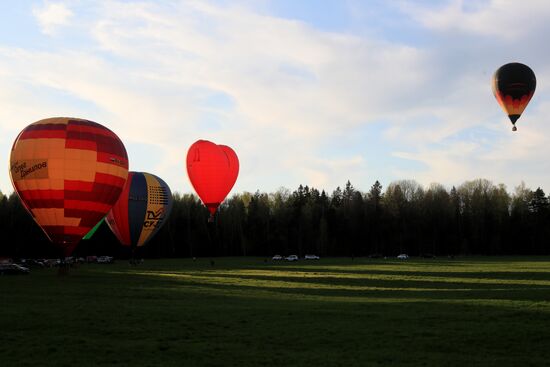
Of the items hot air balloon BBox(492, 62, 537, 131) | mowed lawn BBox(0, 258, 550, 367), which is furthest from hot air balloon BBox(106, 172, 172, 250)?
hot air balloon BBox(492, 62, 537, 131)

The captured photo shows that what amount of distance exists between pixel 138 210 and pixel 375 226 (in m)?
82.5

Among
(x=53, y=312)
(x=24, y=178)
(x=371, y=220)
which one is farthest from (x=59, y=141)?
(x=371, y=220)

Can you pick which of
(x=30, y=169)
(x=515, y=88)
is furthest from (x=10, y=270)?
(x=515, y=88)

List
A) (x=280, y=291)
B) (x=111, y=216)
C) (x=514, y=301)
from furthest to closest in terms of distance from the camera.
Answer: (x=111, y=216)
(x=280, y=291)
(x=514, y=301)

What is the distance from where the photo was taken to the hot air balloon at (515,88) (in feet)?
136

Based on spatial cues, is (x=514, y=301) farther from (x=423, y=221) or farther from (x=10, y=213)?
(x=423, y=221)

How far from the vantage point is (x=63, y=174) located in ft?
122

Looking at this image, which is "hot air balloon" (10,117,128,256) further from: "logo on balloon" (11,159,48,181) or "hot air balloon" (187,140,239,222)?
"hot air balloon" (187,140,239,222)

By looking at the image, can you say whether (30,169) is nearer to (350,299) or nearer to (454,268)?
(350,299)

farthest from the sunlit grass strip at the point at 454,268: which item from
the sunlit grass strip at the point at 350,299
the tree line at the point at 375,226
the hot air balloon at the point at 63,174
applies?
the tree line at the point at 375,226

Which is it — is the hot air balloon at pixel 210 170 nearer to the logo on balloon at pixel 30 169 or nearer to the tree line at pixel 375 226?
the logo on balloon at pixel 30 169

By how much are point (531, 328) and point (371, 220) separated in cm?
11350

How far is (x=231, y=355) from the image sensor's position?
43.8 feet

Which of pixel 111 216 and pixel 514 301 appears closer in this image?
pixel 514 301
